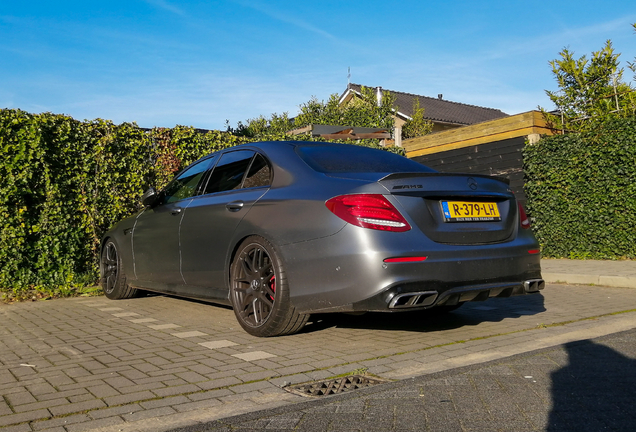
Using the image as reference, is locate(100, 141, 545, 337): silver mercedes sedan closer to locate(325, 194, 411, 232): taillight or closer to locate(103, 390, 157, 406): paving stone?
locate(325, 194, 411, 232): taillight

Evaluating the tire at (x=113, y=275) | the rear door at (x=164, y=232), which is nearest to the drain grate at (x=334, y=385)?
the rear door at (x=164, y=232)

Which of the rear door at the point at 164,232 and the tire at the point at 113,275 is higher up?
the rear door at the point at 164,232

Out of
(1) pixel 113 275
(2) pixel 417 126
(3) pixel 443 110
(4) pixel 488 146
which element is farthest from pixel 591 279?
(3) pixel 443 110

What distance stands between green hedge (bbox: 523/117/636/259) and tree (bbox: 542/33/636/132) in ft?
3.72

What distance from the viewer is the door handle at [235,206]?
512cm

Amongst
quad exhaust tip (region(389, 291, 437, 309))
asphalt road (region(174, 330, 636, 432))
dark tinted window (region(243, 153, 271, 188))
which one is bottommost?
asphalt road (region(174, 330, 636, 432))

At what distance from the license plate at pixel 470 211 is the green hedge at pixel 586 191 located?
19.8 feet

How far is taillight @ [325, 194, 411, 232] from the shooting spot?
4164 mm

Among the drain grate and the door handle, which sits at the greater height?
the door handle

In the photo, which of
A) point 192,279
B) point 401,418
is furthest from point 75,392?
point 192,279

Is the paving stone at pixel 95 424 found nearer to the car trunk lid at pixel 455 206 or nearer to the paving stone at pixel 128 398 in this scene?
the paving stone at pixel 128 398

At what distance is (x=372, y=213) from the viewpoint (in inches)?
165

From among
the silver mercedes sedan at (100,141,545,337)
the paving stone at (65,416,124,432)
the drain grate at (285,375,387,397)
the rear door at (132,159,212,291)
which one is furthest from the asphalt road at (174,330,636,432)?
the rear door at (132,159,212,291)

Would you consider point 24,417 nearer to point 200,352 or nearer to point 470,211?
point 200,352
